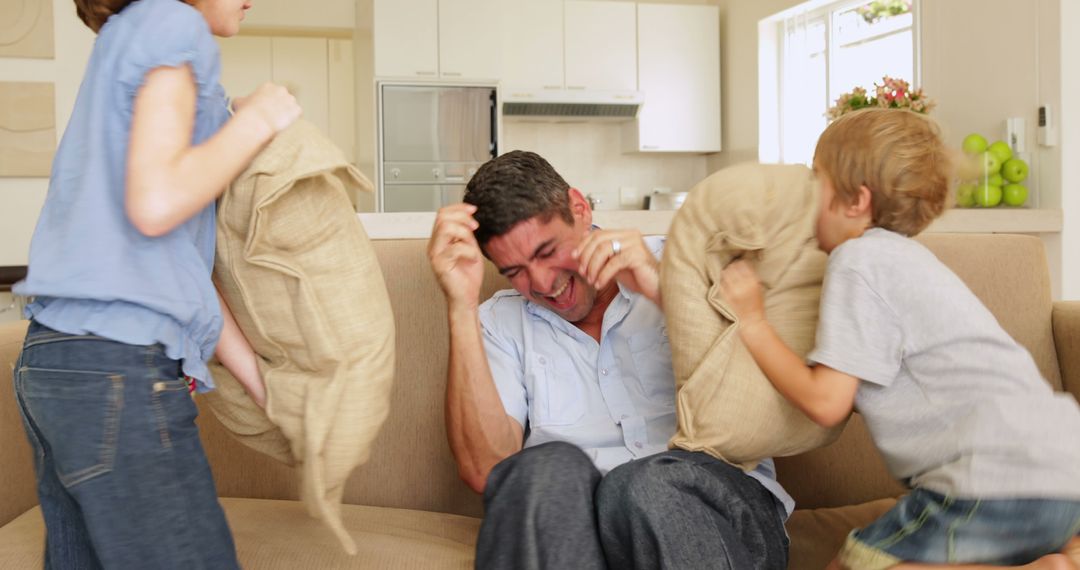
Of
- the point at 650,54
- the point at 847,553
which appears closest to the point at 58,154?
the point at 847,553

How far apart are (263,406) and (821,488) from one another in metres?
1.11

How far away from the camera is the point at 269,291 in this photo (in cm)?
133

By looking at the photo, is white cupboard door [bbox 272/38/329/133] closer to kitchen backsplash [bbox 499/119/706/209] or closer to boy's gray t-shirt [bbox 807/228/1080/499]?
kitchen backsplash [bbox 499/119/706/209]

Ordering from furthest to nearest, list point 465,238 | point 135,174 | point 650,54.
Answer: point 650,54
point 465,238
point 135,174

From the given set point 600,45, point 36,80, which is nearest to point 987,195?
point 600,45

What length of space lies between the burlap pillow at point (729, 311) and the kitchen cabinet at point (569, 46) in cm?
494

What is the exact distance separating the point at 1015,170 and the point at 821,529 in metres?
2.61

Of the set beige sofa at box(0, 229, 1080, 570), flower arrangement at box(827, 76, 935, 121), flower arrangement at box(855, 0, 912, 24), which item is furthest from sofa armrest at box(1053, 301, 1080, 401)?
flower arrangement at box(855, 0, 912, 24)

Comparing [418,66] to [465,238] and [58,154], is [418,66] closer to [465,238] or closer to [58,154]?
[465,238]

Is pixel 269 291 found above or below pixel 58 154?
below

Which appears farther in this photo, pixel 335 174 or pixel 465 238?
pixel 465 238

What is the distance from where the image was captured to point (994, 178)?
12.6 ft

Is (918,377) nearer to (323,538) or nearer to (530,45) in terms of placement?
(323,538)

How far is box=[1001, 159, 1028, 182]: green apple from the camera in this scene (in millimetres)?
3818
